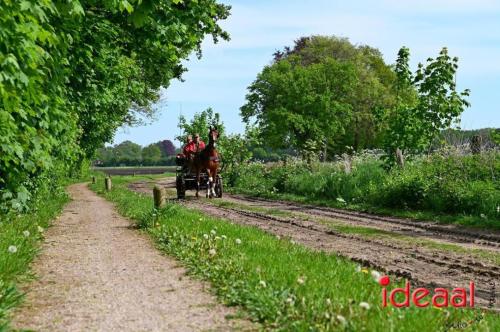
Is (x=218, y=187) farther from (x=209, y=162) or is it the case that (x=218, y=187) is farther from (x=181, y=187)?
(x=209, y=162)

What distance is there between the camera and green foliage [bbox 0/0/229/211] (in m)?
5.68

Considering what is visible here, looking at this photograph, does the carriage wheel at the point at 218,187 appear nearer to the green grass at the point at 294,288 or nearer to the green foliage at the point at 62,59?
the green foliage at the point at 62,59

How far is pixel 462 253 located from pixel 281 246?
127 inches

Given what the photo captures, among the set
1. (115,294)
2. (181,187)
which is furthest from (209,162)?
(115,294)

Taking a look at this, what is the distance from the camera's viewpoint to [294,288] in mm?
5586

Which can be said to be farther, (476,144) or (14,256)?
(476,144)

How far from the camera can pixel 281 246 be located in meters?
8.66

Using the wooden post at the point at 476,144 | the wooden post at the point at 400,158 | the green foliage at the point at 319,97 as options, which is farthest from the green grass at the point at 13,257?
the green foliage at the point at 319,97

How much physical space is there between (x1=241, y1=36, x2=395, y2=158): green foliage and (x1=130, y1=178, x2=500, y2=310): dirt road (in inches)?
→ 1056

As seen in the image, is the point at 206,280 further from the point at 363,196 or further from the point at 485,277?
the point at 363,196

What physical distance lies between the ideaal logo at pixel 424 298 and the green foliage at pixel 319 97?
35063 millimetres

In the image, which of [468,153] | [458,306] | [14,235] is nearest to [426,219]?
[468,153]

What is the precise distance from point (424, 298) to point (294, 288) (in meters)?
1.34

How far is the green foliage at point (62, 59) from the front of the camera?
5684mm
